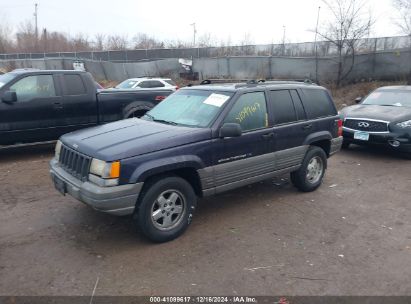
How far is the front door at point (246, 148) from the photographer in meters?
4.58

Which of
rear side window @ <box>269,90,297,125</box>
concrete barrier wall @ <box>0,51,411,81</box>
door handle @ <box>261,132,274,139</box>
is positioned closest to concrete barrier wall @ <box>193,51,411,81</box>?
concrete barrier wall @ <box>0,51,411,81</box>

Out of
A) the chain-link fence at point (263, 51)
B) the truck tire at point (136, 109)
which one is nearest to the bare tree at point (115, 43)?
the chain-link fence at point (263, 51)

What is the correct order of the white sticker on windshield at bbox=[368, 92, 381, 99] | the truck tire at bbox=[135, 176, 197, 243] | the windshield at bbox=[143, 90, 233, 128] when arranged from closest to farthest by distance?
the truck tire at bbox=[135, 176, 197, 243]
the windshield at bbox=[143, 90, 233, 128]
the white sticker on windshield at bbox=[368, 92, 381, 99]

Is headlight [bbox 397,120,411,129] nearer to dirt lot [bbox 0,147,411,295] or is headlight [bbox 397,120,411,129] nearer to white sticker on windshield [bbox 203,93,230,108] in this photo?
dirt lot [bbox 0,147,411,295]

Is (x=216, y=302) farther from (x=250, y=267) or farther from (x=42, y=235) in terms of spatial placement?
(x=42, y=235)

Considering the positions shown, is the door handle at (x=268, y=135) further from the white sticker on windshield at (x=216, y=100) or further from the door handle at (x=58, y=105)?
the door handle at (x=58, y=105)

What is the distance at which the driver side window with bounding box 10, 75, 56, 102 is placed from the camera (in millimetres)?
7395

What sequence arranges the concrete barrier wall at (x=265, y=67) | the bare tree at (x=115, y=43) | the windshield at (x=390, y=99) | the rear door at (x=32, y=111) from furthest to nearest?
the bare tree at (x=115, y=43) → the concrete barrier wall at (x=265, y=67) → the windshield at (x=390, y=99) → the rear door at (x=32, y=111)

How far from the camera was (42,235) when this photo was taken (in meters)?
4.32

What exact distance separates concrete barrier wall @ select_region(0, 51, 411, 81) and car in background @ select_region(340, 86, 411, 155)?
915 centimetres

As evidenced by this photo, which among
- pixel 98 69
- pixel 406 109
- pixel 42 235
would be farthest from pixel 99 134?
pixel 98 69

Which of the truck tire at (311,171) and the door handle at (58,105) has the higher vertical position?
the door handle at (58,105)

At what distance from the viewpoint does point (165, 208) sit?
4.14 metres

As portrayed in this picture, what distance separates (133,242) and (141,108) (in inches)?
193
